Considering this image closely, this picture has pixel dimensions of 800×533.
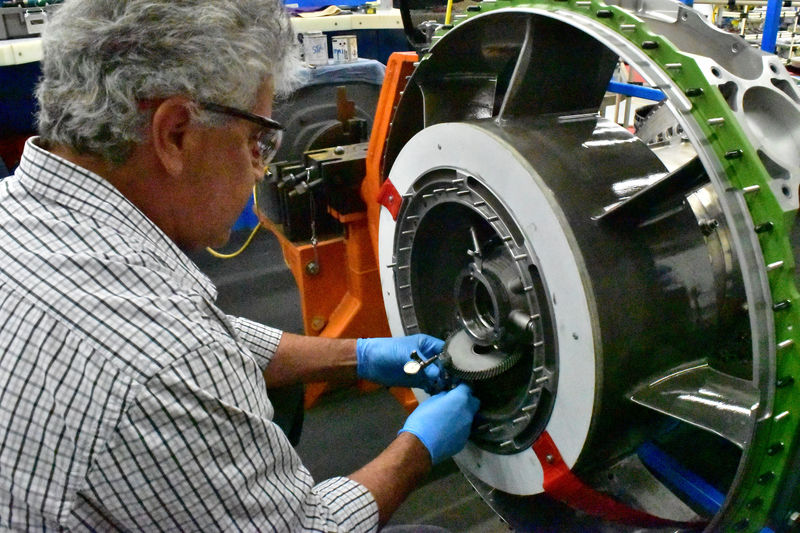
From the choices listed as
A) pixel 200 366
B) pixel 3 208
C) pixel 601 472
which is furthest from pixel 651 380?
pixel 3 208

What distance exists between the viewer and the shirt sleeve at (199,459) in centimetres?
64

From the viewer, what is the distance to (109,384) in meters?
0.62

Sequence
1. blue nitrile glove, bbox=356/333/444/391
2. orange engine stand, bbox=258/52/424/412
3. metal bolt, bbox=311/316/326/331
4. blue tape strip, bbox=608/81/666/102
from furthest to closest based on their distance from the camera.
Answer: metal bolt, bbox=311/316/326/331 < orange engine stand, bbox=258/52/424/412 < blue tape strip, bbox=608/81/666/102 < blue nitrile glove, bbox=356/333/444/391

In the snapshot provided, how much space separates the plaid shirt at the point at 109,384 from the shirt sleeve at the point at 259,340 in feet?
1.64

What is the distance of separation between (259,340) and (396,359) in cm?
27

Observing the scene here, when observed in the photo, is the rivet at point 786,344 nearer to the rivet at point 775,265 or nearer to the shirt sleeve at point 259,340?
the rivet at point 775,265

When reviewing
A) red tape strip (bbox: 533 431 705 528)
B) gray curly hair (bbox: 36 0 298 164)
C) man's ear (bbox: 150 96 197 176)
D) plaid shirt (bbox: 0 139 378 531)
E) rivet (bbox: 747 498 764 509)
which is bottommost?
red tape strip (bbox: 533 431 705 528)

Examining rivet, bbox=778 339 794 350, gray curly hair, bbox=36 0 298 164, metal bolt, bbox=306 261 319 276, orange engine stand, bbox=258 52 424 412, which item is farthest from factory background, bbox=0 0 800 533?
gray curly hair, bbox=36 0 298 164

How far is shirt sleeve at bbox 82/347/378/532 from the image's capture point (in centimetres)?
64

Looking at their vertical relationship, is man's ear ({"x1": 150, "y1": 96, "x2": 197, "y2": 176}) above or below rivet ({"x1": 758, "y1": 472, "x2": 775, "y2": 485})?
above

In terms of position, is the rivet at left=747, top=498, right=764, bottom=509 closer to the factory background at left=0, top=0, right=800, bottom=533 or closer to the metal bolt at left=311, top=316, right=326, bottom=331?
the factory background at left=0, top=0, right=800, bottom=533

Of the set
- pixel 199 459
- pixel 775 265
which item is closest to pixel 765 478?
pixel 775 265

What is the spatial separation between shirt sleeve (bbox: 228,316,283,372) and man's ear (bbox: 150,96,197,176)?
0.54 meters

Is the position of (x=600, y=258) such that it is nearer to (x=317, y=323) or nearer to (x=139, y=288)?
(x=139, y=288)
